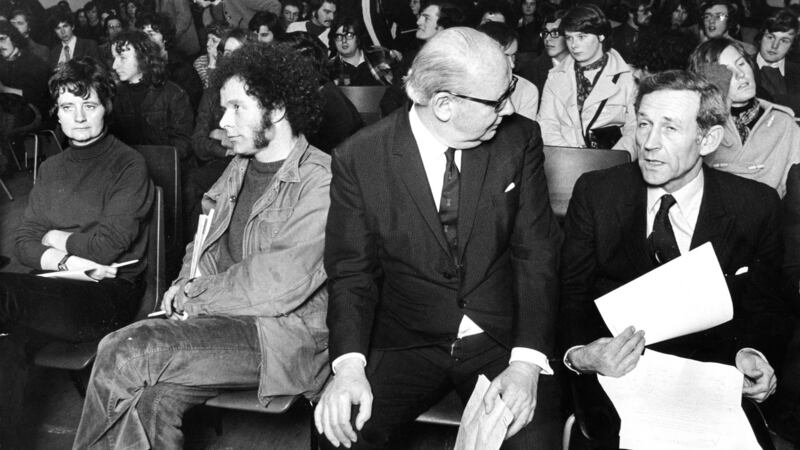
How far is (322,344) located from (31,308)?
3.21ft

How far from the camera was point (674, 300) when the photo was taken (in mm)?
1770

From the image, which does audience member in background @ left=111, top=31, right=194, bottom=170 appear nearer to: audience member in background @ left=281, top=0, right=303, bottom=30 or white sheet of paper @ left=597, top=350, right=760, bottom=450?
audience member in background @ left=281, top=0, right=303, bottom=30

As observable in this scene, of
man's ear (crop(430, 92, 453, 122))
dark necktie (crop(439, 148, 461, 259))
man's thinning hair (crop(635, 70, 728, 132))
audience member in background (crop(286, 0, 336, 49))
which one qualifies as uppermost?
man's ear (crop(430, 92, 453, 122))

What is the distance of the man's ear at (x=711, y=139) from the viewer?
1.97 m

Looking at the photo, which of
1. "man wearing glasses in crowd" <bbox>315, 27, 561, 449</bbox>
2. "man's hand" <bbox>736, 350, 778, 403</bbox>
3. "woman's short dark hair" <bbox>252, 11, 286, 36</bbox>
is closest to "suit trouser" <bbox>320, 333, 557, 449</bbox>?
"man wearing glasses in crowd" <bbox>315, 27, 561, 449</bbox>

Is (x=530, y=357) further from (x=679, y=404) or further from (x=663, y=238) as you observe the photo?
(x=663, y=238)

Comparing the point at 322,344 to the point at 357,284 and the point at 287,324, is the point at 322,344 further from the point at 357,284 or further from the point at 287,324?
the point at 357,284

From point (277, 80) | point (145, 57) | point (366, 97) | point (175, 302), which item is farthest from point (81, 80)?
point (366, 97)

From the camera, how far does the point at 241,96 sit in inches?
92.2

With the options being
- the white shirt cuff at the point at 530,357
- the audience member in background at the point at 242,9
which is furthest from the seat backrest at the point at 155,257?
the audience member in background at the point at 242,9

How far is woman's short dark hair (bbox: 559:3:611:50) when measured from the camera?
4043mm

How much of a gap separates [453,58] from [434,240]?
1.48ft

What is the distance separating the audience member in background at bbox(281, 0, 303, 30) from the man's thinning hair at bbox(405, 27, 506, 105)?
5583 mm

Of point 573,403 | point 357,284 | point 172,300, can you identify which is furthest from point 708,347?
point 172,300
